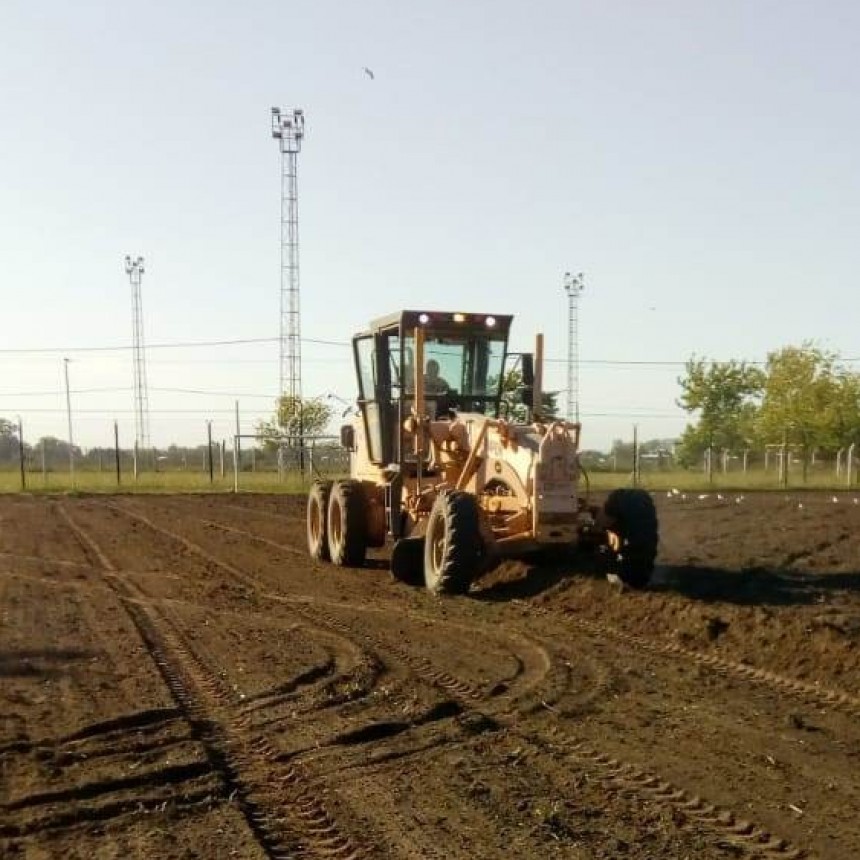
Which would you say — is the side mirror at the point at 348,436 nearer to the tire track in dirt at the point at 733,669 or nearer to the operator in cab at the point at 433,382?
the operator in cab at the point at 433,382

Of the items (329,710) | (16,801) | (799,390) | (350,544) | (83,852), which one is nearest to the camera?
(83,852)

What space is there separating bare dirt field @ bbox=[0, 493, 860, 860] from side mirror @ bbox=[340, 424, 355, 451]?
330 cm

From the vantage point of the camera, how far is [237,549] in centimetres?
1908

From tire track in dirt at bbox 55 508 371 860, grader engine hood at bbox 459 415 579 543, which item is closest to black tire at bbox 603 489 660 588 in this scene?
grader engine hood at bbox 459 415 579 543

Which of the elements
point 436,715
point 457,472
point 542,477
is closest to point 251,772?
point 436,715

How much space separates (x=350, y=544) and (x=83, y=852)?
36.7ft

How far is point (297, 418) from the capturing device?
45.8 meters

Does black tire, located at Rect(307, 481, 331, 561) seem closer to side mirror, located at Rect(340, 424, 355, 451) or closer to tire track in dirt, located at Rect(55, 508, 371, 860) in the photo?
side mirror, located at Rect(340, 424, 355, 451)

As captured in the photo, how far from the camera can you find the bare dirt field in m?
5.55

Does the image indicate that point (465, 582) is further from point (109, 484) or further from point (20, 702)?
point (109, 484)

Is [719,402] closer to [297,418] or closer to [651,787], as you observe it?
[297,418]

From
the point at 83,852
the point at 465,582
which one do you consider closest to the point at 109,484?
the point at 465,582

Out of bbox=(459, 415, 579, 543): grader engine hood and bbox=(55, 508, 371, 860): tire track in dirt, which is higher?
bbox=(459, 415, 579, 543): grader engine hood

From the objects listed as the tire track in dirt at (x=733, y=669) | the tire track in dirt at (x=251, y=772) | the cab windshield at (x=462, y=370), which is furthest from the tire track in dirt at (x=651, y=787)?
the cab windshield at (x=462, y=370)
